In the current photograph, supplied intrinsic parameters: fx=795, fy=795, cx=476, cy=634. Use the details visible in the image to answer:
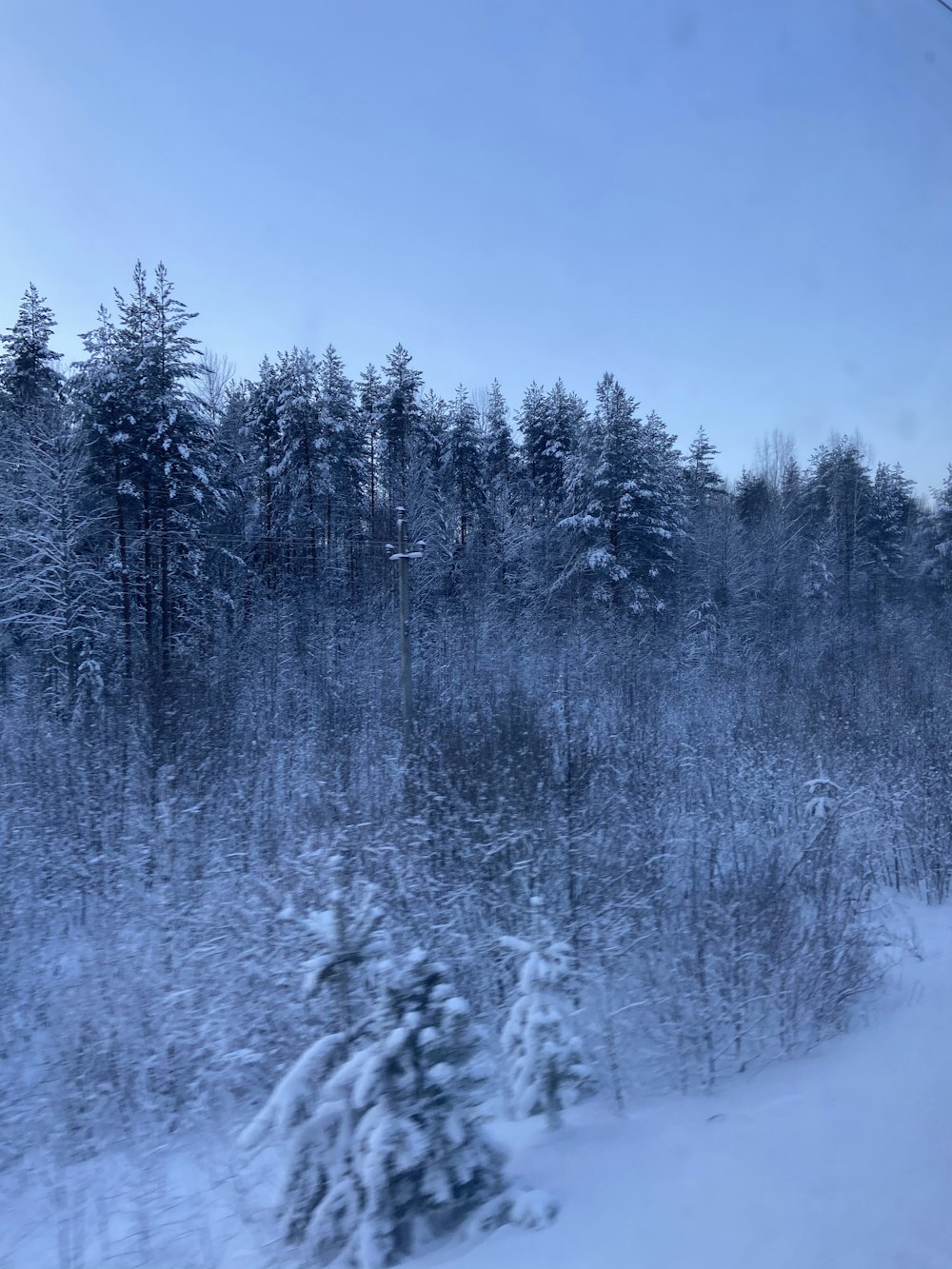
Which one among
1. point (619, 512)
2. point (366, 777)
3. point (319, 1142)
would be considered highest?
point (619, 512)

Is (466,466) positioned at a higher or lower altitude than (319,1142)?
higher

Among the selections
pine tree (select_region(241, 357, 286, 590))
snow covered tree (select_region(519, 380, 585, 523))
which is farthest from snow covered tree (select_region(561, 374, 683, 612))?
pine tree (select_region(241, 357, 286, 590))

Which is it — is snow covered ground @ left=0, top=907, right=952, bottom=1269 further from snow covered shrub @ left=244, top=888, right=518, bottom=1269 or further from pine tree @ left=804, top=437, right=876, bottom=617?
pine tree @ left=804, top=437, right=876, bottom=617

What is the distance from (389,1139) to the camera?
3.03 m

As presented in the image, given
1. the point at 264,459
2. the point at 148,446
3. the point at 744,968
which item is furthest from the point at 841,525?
the point at 744,968

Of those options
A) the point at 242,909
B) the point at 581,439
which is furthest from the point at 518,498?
the point at 242,909

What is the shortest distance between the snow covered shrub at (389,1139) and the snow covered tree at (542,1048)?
0.52 meters

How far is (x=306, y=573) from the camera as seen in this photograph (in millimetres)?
28234

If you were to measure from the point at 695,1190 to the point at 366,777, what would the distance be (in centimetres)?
829

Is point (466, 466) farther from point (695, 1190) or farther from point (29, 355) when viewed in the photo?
point (695, 1190)

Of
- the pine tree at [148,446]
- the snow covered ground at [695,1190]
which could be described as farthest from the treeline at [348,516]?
the snow covered ground at [695,1190]

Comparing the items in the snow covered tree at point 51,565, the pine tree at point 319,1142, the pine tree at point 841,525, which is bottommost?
the pine tree at point 319,1142

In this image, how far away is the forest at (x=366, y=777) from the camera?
16.1 ft

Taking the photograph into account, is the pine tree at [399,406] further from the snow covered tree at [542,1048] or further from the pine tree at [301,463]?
the snow covered tree at [542,1048]
